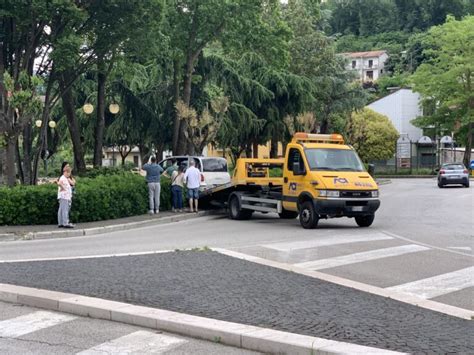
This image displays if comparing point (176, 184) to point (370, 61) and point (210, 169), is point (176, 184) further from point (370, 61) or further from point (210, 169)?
point (370, 61)

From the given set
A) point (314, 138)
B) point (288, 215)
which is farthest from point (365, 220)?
point (288, 215)

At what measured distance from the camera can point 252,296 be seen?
8445mm

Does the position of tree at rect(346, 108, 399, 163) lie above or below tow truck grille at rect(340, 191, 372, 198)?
above

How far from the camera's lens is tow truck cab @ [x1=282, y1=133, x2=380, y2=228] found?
55.3 ft

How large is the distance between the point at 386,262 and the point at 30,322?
6.46 metres

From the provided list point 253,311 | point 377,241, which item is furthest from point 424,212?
point 253,311

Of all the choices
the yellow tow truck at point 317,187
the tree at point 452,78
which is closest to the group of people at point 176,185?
the yellow tow truck at point 317,187

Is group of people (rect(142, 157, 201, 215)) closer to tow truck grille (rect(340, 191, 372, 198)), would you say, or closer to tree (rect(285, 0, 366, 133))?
tow truck grille (rect(340, 191, 372, 198))

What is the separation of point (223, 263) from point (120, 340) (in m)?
4.26

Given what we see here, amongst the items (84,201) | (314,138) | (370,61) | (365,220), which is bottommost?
(365,220)

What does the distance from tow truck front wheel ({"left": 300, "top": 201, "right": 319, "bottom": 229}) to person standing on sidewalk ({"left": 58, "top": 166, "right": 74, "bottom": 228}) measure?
241 inches

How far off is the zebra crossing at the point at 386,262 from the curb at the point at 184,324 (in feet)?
9.61

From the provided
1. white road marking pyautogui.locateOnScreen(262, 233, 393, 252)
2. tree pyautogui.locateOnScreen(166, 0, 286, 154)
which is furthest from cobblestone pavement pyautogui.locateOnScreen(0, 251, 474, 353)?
tree pyautogui.locateOnScreen(166, 0, 286, 154)

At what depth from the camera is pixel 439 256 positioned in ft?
40.8
